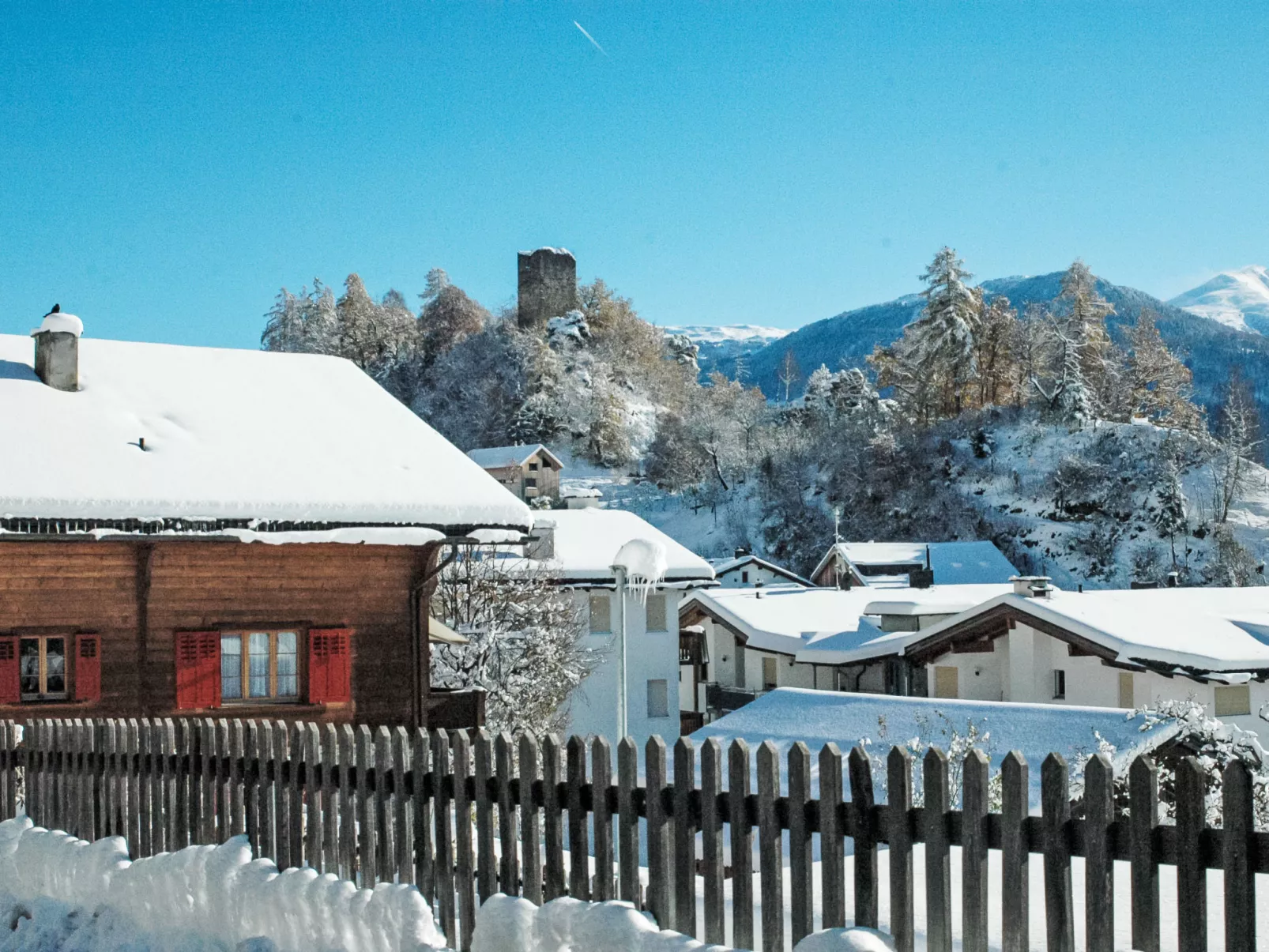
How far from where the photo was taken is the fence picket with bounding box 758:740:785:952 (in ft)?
15.5

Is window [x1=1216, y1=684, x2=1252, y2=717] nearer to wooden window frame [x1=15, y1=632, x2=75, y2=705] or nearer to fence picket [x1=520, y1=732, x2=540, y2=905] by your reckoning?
wooden window frame [x1=15, y1=632, x2=75, y2=705]

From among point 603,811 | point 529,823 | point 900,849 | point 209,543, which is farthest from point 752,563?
point 900,849

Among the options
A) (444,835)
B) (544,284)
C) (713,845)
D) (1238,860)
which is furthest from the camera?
(544,284)

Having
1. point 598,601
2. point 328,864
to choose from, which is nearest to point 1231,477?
point 598,601

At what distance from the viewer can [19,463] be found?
43.8 ft

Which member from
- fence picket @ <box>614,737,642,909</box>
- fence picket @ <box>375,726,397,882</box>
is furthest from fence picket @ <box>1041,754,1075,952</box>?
fence picket @ <box>375,726,397,882</box>

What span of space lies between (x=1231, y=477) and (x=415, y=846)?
68.9 meters

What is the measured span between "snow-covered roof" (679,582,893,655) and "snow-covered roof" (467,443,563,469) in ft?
127

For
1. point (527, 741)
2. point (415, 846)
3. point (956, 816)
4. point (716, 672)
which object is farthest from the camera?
point (716, 672)

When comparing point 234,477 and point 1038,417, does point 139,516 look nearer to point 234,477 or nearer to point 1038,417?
point 234,477

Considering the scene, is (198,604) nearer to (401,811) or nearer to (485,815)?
(401,811)

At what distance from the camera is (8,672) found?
13445 mm

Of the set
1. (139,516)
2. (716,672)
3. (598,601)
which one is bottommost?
(716,672)

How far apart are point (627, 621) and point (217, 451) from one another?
814 inches
